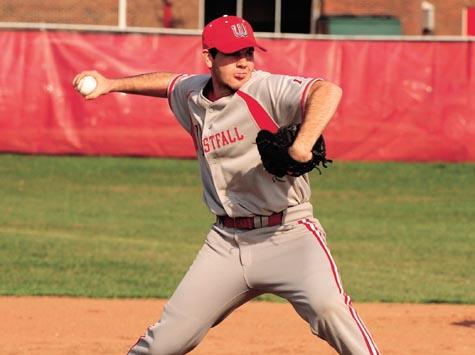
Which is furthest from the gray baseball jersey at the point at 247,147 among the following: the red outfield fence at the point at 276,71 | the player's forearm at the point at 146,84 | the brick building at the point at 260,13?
the brick building at the point at 260,13

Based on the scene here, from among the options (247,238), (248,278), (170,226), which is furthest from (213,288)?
(170,226)

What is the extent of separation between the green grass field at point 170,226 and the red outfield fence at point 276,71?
416 millimetres

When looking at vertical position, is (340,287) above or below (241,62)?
below

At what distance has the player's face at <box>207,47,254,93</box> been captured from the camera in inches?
251

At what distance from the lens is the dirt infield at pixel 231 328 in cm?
890

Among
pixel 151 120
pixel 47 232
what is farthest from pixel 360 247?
pixel 151 120

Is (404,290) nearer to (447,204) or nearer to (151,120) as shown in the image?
(447,204)

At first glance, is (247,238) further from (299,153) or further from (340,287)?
(299,153)

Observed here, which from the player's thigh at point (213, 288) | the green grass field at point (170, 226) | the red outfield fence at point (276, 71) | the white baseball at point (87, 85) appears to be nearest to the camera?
the player's thigh at point (213, 288)

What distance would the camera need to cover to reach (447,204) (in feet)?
56.3

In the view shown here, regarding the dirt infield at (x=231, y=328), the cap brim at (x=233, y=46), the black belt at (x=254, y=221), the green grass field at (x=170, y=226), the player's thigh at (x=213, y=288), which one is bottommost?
the green grass field at (x=170, y=226)

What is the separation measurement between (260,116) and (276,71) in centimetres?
1313

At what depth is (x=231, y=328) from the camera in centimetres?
966

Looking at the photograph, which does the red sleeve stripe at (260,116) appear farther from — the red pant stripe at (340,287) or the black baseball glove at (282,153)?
the red pant stripe at (340,287)
